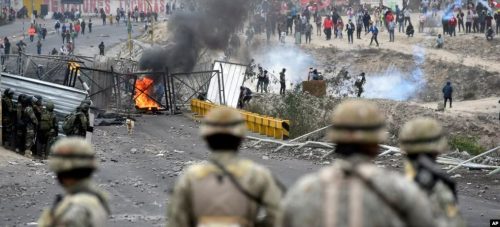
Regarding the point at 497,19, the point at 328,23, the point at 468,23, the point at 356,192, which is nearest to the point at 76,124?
the point at 356,192

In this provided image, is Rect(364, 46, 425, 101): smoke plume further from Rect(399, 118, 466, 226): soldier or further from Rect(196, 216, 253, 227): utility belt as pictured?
Rect(196, 216, 253, 227): utility belt

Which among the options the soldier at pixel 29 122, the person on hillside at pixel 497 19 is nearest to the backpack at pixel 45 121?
the soldier at pixel 29 122

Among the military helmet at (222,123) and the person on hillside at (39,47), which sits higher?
the military helmet at (222,123)

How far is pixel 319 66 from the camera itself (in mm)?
42031

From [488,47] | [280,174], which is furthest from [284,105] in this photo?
[488,47]

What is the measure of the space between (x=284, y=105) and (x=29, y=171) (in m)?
11.0

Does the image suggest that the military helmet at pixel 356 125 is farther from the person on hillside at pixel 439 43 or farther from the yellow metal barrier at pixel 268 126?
the person on hillside at pixel 439 43

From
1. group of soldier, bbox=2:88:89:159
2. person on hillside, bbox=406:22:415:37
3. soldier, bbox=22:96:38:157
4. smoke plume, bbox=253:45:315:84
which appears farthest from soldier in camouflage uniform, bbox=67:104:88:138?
person on hillside, bbox=406:22:415:37

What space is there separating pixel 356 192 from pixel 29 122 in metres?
16.9

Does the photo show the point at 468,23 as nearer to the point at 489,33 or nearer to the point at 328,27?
the point at 489,33

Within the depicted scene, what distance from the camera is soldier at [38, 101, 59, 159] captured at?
19797 millimetres

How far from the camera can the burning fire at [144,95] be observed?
32.6m

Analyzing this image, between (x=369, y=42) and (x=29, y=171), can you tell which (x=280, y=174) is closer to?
(x=29, y=171)

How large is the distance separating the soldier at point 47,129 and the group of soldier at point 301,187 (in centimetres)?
1482
